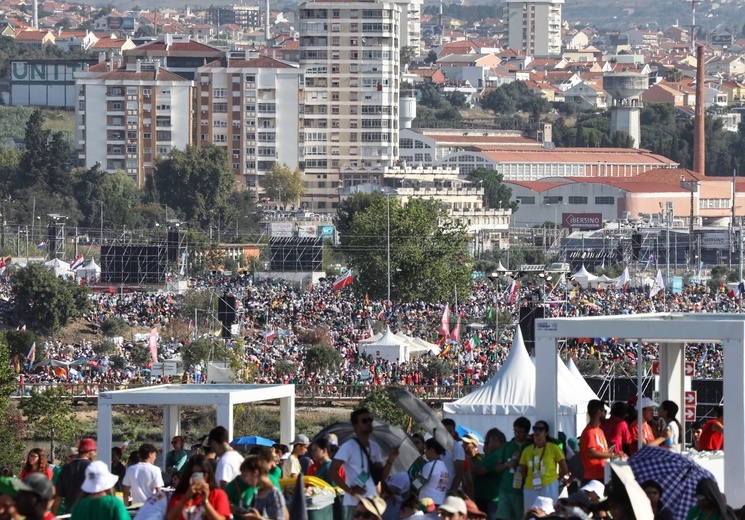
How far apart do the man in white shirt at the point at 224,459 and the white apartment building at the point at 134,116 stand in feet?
367

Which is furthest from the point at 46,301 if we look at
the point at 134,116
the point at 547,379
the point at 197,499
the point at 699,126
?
the point at 699,126

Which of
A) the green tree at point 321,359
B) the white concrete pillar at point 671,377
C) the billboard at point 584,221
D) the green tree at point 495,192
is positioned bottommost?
the green tree at point 321,359

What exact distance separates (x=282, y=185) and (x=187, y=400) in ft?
356

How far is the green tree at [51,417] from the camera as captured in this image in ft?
132

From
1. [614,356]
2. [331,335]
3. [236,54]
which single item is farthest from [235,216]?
[614,356]

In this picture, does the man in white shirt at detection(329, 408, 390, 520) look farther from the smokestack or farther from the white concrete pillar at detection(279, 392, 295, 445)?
the smokestack

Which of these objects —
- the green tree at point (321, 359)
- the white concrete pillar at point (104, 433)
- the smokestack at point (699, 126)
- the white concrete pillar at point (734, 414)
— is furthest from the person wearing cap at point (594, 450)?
Answer: the smokestack at point (699, 126)

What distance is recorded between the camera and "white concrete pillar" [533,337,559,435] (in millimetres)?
14852

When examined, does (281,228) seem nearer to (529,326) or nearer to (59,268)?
(59,268)

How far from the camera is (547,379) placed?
14.9 m

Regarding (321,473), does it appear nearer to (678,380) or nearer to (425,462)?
(425,462)

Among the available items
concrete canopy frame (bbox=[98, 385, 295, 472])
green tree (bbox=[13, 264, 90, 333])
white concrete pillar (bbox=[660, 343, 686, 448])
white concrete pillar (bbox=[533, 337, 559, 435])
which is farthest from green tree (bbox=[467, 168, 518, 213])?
white concrete pillar (bbox=[533, 337, 559, 435])

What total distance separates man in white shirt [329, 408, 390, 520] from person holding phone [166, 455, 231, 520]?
160cm

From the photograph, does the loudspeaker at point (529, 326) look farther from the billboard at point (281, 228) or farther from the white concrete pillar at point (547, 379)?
the billboard at point (281, 228)
